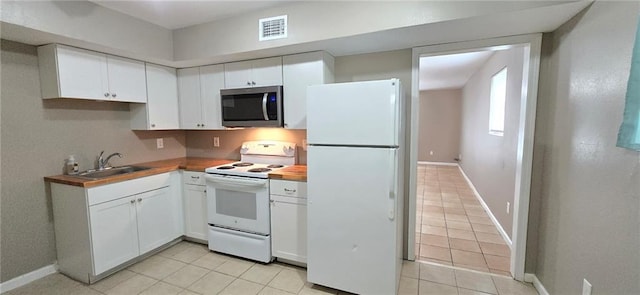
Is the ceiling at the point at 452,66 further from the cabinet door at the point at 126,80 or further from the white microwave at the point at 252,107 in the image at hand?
the cabinet door at the point at 126,80

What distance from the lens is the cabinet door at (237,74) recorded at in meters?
2.73

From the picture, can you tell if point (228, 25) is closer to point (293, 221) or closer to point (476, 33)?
point (293, 221)

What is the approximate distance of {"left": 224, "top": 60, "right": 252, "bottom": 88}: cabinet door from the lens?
2.73 metres

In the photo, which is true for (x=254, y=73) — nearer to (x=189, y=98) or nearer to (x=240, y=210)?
(x=189, y=98)

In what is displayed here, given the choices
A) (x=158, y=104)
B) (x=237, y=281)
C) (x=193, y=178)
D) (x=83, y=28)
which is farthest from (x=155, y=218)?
(x=83, y=28)

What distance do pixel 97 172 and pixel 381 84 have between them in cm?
282

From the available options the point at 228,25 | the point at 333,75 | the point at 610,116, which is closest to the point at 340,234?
the point at 333,75

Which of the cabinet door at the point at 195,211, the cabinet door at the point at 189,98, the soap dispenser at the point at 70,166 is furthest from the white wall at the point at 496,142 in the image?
the soap dispenser at the point at 70,166

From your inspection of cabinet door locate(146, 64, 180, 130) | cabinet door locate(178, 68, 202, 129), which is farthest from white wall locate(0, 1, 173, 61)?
cabinet door locate(178, 68, 202, 129)

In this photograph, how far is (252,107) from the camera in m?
2.67

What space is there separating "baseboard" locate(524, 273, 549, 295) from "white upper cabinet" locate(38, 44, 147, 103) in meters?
4.04

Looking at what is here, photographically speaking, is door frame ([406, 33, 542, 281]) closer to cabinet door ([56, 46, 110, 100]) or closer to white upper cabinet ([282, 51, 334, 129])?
white upper cabinet ([282, 51, 334, 129])

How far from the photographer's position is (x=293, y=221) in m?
2.39

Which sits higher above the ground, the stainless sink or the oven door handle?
the stainless sink
